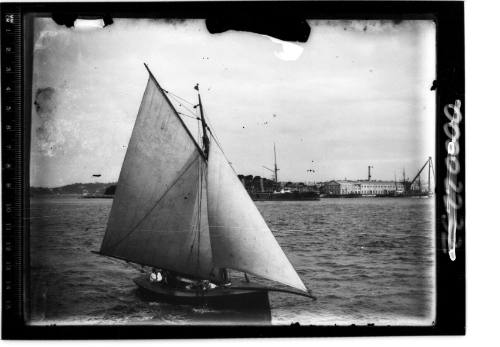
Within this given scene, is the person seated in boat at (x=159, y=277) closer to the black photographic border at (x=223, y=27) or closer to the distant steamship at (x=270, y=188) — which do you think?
the black photographic border at (x=223, y=27)

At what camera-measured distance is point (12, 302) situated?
2.80 m

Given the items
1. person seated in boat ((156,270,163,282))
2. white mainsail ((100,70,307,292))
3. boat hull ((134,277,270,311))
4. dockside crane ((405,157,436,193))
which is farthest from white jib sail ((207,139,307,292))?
dockside crane ((405,157,436,193))

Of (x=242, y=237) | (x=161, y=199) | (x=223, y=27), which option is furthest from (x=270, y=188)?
(x=223, y=27)

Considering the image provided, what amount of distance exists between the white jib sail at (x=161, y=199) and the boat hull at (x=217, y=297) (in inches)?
5.0

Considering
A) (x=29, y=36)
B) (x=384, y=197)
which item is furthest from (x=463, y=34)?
(x=29, y=36)

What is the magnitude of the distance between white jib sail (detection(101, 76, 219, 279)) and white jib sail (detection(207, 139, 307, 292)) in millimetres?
73

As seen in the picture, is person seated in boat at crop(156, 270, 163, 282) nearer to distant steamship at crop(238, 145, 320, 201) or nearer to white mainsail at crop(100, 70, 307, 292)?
white mainsail at crop(100, 70, 307, 292)

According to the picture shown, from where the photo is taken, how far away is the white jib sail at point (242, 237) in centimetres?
285

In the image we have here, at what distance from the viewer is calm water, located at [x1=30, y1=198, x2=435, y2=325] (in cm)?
282

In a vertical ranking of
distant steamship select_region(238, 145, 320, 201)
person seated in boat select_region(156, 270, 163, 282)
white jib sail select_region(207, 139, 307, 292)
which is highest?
distant steamship select_region(238, 145, 320, 201)

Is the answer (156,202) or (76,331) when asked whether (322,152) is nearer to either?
(156,202)

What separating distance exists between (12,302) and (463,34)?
295cm

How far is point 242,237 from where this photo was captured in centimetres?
285

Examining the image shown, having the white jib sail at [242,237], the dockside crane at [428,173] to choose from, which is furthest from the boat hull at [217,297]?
the dockside crane at [428,173]
